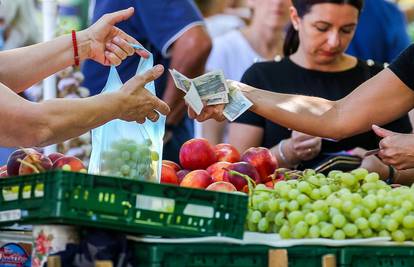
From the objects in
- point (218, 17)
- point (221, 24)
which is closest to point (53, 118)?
point (221, 24)

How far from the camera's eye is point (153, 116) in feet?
10.5

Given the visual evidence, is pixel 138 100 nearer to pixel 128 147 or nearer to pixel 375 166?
pixel 128 147

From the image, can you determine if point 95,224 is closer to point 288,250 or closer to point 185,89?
point 288,250

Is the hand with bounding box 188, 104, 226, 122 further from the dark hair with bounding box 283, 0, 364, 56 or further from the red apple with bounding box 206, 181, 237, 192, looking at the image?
the dark hair with bounding box 283, 0, 364, 56

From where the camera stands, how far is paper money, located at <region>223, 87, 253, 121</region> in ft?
11.2

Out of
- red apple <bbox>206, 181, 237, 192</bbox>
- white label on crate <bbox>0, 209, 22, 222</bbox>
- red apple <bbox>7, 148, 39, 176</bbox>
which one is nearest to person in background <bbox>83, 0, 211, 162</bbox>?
red apple <bbox>7, 148, 39, 176</bbox>

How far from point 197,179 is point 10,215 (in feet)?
2.53

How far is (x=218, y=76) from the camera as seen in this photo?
11.1 ft

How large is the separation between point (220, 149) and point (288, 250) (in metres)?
1.00

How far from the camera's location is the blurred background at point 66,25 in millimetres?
5352

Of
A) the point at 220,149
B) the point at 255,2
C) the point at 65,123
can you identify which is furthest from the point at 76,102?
the point at 255,2

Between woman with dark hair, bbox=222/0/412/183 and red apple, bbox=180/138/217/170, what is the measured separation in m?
0.93

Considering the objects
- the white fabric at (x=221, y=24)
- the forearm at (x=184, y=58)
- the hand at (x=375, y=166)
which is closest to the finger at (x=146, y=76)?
the hand at (x=375, y=166)

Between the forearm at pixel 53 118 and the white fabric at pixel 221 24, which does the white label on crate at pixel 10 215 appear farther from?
the white fabric at pixel 221 24
